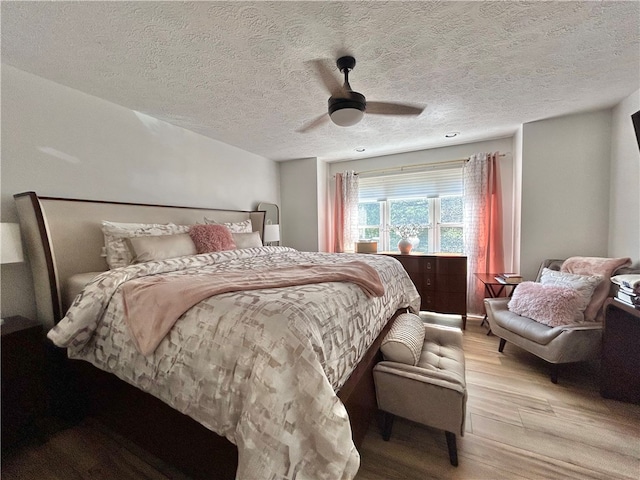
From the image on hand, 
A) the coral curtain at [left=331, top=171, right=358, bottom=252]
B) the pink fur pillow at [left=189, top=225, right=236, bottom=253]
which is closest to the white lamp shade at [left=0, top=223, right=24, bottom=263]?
the pink fur pillow at [left=189, top=225, right=236, bottom=253]

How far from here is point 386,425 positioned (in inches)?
59.0

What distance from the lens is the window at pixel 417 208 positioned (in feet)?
12.5

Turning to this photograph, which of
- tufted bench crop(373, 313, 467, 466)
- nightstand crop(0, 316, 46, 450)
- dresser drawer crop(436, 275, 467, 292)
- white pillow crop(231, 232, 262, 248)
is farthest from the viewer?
dresser drawer crop(436, 275, 467, 292)

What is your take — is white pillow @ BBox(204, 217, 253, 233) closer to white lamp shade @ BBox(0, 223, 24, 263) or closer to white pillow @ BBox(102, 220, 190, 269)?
white pillow @ BBox(102, 220, 190, 269)

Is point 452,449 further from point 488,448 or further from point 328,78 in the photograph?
point 328,78

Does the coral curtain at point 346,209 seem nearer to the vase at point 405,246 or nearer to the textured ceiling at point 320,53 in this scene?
the vase at point 405,246

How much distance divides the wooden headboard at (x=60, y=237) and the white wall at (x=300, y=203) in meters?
2.34

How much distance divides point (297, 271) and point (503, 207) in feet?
10.6

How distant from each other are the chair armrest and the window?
2.79 m

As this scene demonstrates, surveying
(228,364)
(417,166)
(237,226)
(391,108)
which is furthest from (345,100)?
(417,166)

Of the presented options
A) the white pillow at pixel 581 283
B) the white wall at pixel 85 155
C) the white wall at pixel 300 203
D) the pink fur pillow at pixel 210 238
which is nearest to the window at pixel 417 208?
the white wall at pixel 300 203

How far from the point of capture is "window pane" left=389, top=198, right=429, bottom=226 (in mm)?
3986

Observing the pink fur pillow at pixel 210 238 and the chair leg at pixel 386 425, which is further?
the pink fur pillow at pixel 210 238

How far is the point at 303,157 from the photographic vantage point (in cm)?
420
